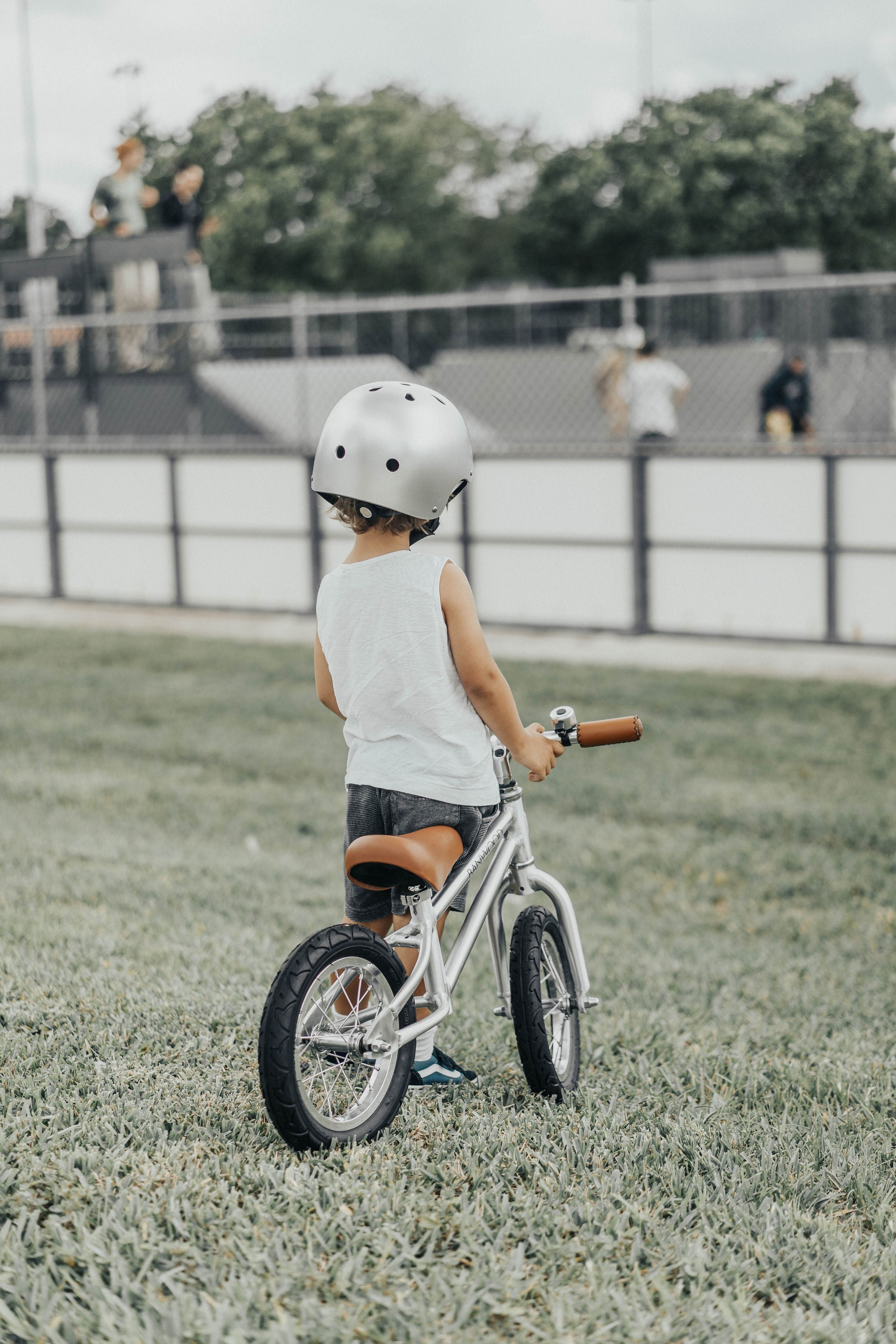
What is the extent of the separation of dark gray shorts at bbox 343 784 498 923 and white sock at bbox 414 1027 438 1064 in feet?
0.97

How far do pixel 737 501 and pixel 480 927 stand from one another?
8318mm

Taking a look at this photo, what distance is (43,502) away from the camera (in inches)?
547

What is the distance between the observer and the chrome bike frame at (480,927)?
9.12 feet

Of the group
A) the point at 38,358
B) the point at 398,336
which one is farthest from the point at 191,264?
the point at 398,336

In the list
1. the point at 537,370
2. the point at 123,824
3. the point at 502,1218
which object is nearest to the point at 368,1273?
the point at 502,1218

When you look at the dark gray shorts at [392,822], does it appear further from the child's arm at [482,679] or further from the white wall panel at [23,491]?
the white wall panel at [23,491]

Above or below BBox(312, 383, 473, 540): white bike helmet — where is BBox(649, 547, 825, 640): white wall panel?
below

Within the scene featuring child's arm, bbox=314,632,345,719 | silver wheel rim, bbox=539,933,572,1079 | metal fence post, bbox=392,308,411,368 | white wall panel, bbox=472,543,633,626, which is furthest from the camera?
metal fence post, bbox=392,308,411,368

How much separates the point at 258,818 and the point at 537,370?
52.0 feet

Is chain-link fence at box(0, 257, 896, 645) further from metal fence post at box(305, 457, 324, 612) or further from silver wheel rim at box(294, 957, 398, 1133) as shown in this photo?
silver wheel rim at box(294, 957, 398, 1133)

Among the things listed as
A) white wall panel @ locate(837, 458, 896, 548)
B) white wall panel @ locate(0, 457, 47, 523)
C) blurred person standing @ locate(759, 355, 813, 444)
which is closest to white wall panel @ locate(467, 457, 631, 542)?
white wall panel @ locate(837, 458, 896, 548)

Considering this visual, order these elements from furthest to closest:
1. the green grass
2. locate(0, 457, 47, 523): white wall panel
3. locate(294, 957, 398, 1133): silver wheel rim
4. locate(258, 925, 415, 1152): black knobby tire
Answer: locate(0, 457, 47, 523): white wall panel → locate(294, 957, 398, 1133): silver wheel rim → locate(258, 925, 415, 1152): black knobby tire → the green grass

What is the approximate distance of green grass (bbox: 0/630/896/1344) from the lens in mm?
2309

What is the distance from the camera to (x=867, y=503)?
34.0ft
